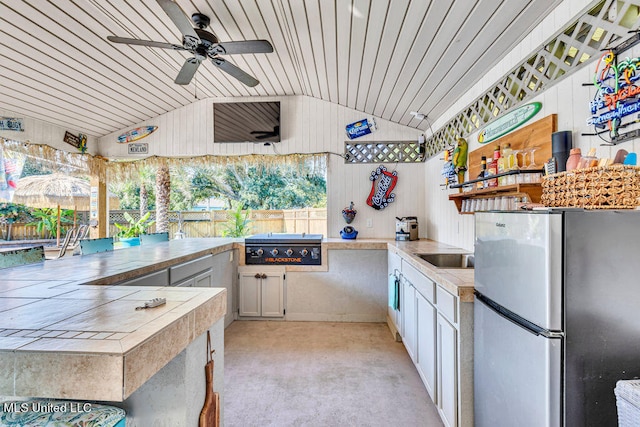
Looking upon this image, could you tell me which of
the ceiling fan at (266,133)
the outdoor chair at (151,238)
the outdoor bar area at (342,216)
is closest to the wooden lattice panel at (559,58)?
the outdoor bar area at (342,216)

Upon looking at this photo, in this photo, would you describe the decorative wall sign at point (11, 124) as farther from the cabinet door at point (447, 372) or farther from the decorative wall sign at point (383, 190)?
the cabinet door at point (447, 372)

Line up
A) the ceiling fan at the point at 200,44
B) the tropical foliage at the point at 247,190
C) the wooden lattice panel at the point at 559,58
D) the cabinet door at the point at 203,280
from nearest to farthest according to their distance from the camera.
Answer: the wooden lattice panel at the point at 559,58 → the ceiling fan at the point at 200,44 → the cabinet door at the point at 203,280 → the tropical foliage at the point at 247,190

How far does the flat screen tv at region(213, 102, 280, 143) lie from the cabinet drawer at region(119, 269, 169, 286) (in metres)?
2.36

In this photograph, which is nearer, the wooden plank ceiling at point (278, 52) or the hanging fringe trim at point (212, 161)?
the wooden plank ceiling at point (278, 52)

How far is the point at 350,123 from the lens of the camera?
3984 mm

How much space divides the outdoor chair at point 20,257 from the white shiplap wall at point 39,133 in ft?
7.84

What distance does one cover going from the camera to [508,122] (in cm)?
192

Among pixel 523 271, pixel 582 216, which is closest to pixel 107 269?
pixel 523 271

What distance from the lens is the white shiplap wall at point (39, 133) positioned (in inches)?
131

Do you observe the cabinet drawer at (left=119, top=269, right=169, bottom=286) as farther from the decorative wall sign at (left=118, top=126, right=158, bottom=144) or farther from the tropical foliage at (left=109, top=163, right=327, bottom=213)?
the tropical foliage at (left=109, top=163, right=327, bottom=213)

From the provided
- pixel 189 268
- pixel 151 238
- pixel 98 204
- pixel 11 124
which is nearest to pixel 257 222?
pixel 98 204

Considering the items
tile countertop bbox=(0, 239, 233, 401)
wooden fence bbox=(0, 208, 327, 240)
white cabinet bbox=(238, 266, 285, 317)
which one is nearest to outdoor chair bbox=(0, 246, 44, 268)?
tile countertop bbox=(0, 239, 233, 401)

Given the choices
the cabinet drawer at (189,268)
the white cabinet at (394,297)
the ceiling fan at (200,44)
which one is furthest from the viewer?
the white cabinet at (394,297)

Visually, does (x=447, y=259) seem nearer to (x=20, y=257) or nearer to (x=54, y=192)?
(x=20, y=257)
